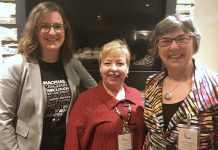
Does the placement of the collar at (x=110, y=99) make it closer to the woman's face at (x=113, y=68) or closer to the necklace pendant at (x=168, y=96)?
the woman's face at (x=113, y=68)

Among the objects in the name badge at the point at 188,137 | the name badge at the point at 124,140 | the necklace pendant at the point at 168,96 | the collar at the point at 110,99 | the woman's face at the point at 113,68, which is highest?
the woman's face at the point at 113,68

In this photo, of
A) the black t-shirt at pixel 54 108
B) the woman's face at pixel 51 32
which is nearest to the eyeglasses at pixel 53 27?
the woman's face at pixel 51 32

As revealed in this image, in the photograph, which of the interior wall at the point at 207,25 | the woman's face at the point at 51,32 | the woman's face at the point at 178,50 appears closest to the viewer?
the woman's face at the point at 178,50

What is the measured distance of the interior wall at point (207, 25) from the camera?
10.2ft

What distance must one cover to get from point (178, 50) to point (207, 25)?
6.66 ft

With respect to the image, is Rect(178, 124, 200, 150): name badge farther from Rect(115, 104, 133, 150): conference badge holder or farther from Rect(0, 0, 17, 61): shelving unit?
Rect(0, 0, 17, 61): shelving unit

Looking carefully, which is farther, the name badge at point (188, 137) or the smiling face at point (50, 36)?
the smiling face at point (50, 36)

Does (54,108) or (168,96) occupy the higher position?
(168,96)

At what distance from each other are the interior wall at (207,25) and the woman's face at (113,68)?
1.86 m

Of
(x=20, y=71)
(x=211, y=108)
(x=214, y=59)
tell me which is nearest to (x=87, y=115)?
(x=20, y=71)

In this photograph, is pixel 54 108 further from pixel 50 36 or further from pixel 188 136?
pixel 188 136

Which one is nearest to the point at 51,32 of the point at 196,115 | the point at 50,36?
the point at 50,36

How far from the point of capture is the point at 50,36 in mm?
1566

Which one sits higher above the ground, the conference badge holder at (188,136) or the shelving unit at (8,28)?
the shelving unit at (8,28)
